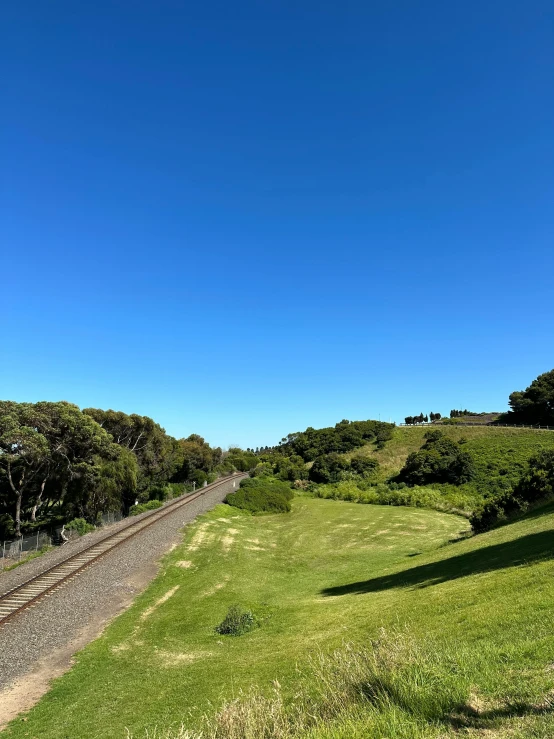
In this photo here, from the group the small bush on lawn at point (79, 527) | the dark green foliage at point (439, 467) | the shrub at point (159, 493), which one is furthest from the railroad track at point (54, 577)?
the dark green foliage at point (439, 467)

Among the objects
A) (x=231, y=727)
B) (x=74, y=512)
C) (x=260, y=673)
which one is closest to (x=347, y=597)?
(x=260, y=673)

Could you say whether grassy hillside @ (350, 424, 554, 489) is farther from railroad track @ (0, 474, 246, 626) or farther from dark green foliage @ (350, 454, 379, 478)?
railroad track @ (0, 474, 246, 626)

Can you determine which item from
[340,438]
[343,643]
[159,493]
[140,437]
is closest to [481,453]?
[340,438]

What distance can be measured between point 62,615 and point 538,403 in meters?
88.8

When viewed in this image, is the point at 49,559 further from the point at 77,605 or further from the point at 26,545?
the point at 77,605

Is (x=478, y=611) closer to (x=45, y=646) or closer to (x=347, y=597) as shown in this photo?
(x=347, y=597)

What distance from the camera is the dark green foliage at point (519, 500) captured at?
2656 cm

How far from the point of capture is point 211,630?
49.4 ft

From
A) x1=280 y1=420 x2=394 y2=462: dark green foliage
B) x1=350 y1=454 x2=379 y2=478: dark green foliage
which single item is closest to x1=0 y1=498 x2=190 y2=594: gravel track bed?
x1=350 y1=454 x2=379 y2=478: dark green foliage

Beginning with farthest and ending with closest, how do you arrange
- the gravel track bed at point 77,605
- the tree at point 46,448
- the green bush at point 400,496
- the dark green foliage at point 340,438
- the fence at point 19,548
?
the dark green foliage at point 340,438 < the green bush at point 400,496 < the tree at point 46,448 < the fence at point 19,548 < the gravel track bed at point 77,605

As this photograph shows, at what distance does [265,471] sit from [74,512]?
3791cm

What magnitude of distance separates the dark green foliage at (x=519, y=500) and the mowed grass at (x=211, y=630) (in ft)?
10.8

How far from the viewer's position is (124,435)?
182 ft

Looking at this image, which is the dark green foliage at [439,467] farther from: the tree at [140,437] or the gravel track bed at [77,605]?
the gravel track bed at [77,605]
